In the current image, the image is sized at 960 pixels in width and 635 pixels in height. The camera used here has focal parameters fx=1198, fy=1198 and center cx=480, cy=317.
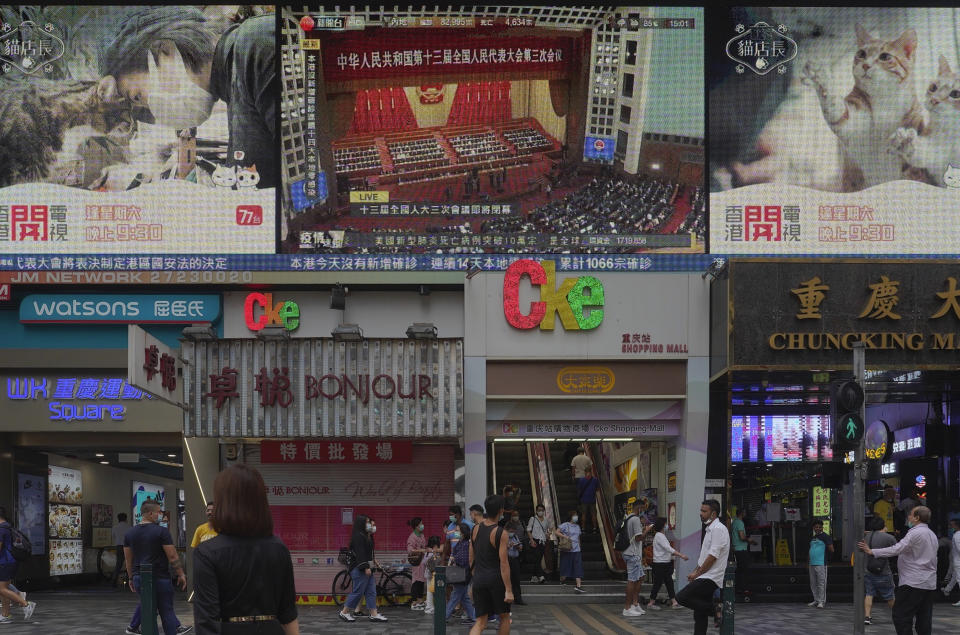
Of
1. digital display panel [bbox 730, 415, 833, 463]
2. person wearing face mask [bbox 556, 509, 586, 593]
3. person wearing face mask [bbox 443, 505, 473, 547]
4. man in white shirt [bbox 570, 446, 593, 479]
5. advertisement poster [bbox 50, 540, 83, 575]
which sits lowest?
advertisement poster [bbox 50, 540, 83, 575]

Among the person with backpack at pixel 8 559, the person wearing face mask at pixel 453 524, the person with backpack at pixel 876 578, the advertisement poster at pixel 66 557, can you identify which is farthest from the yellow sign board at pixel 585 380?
the advertisement poster at pixel 66 557

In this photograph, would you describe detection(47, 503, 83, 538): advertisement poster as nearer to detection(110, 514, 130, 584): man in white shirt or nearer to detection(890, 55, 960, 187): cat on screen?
detection(110, 514, 130, 584): man in white shirt

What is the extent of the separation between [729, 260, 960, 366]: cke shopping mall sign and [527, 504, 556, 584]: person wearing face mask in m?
4.45

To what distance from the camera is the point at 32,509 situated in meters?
20.8

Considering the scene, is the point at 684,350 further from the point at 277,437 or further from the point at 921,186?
the point at 277,437

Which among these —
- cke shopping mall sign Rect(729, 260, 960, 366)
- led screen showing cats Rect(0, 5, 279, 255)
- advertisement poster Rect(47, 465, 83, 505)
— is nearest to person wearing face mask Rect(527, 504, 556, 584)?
cke shopping mall sign Rect(729, 260, 960, 366)

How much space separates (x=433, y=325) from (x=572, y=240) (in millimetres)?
2782

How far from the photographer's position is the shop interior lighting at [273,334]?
17.9 meters

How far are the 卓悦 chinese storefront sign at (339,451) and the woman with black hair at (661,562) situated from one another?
13.8 ft

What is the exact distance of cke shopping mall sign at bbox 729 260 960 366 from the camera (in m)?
17.6

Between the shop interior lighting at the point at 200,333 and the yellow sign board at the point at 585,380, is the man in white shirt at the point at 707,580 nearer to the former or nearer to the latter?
the yellow sign board at the point at 585,380

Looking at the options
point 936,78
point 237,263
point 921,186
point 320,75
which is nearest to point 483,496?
point 237,263

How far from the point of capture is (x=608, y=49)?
19.5 meters

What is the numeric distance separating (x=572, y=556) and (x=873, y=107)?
8.78m
